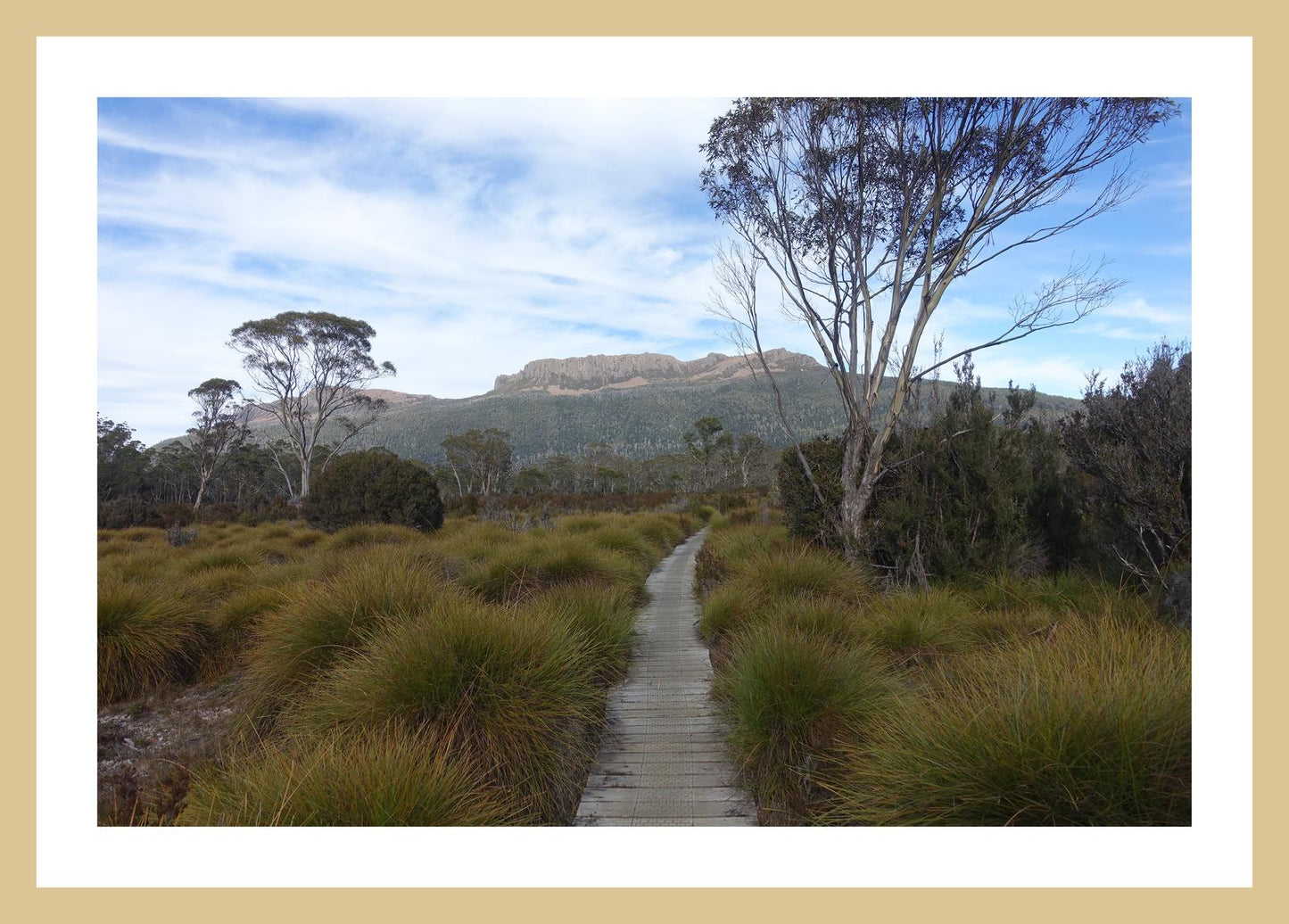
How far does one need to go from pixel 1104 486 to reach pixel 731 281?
5199 millimetres

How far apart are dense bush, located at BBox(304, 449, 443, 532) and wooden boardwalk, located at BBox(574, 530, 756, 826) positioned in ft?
32.3

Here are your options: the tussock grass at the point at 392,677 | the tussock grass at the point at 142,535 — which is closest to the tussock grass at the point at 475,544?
the tussock grass at the point at 392,677

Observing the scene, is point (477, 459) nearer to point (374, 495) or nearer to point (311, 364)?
point (311, 364)

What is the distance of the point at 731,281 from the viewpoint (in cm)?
844

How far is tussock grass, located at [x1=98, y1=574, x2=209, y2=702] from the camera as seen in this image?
465cm

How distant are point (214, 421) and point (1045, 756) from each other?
37918 mm

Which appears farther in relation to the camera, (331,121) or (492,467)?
(492,467)

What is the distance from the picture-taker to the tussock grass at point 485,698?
9.80 ft

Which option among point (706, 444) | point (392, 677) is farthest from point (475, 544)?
point (706, 444)

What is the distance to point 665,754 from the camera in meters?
3.49
